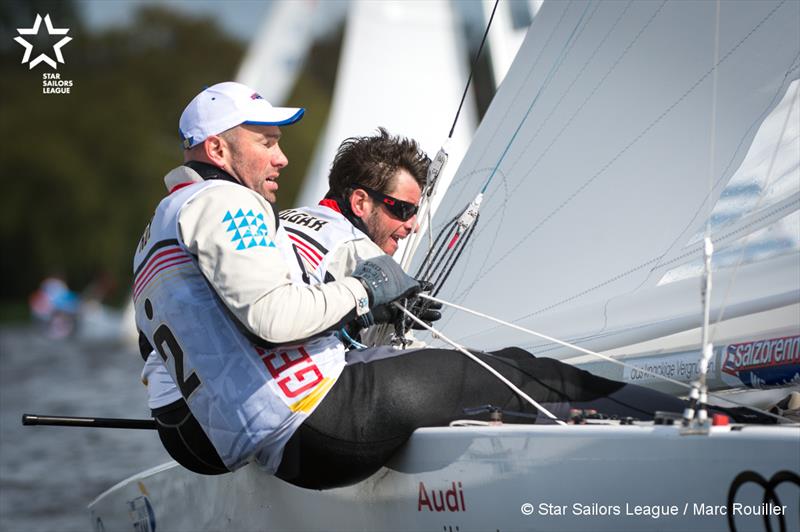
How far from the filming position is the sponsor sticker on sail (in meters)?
2.22

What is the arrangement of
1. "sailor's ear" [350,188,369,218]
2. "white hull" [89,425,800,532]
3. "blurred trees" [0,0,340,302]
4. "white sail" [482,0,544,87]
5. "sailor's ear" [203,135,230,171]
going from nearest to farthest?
"white hull" [89,425,800,532] < "sailor's ear" [203,135,230,171] < "sailor's ear" [350,188,369,218] < "white sail" [482,0,544,87] < "blurred trees" [0,0,340,302]

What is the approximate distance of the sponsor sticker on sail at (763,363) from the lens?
2225mm

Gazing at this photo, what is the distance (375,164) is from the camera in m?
2.61

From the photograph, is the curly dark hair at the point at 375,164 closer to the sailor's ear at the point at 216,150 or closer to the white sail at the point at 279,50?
the sailor's ear at the point at 216,150

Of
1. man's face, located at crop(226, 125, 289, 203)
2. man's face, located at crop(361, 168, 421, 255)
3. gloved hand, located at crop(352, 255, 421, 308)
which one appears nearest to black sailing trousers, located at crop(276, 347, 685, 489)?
gloved hand, located at crop(352, 255, 421, 308)

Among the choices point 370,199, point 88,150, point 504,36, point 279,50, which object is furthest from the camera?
point 88,150

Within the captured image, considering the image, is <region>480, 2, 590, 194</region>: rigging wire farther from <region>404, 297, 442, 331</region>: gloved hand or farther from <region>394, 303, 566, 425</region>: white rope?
<region>394, 303, 566, 425</region>: white rope

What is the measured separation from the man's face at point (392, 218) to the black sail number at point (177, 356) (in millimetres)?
616

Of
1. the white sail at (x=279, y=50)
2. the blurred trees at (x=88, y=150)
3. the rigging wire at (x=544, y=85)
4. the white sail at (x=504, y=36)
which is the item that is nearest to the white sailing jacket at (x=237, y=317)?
the rigging wire at (x=544, y=85)

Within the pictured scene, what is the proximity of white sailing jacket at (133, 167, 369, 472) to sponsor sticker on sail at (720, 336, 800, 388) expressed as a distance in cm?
73

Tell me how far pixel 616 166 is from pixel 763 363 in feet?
1.92

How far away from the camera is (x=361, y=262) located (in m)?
2.18

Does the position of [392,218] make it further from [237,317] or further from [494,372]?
[237,317]

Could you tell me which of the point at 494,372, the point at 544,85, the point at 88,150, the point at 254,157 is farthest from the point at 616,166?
the point at 88,150
